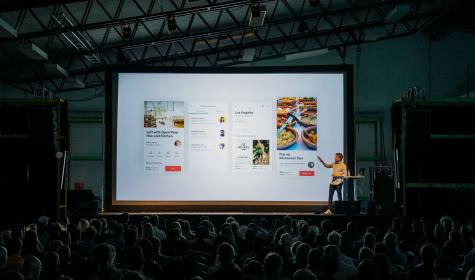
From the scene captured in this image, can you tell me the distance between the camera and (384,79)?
24703 mm

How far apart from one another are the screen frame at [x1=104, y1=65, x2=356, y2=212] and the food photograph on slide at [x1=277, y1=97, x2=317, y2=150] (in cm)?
75

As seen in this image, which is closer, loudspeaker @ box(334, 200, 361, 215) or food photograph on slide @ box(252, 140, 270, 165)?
loudspeaker @ box(334, 200, 361, 215)

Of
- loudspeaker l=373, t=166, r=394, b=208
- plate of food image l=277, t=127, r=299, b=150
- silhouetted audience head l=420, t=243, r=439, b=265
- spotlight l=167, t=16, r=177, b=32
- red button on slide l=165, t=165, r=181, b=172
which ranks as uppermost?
spotlight l=167, t=16, r=177, b=32

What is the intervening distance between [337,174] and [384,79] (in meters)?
11.9

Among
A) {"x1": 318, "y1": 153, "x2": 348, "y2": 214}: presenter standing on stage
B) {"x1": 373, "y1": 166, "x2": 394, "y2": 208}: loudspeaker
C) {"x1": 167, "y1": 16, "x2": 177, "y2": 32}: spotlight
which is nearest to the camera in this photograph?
{"x1": 318, "y1": 153, "x2": 348, "y2": 214}: presenter standing on stage

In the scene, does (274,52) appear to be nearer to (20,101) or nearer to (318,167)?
(318,167)

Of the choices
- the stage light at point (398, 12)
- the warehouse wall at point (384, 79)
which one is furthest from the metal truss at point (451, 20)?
the stage light at point (398, 12)

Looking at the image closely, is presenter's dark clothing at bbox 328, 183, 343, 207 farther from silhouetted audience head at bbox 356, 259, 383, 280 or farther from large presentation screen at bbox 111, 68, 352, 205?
silhouetted audience head at bbox 356, 259, 383, 280

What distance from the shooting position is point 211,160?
14109 millimetres

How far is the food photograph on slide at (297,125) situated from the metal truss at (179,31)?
353 cm

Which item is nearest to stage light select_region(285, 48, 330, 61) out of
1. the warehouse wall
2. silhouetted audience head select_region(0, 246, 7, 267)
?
the warehouse wall

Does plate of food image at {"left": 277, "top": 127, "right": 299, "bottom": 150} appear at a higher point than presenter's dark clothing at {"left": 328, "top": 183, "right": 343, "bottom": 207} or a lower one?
higher

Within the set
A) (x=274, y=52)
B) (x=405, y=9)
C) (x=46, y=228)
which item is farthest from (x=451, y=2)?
(x=46, y=228)

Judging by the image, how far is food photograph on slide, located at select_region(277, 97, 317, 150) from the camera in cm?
1409
